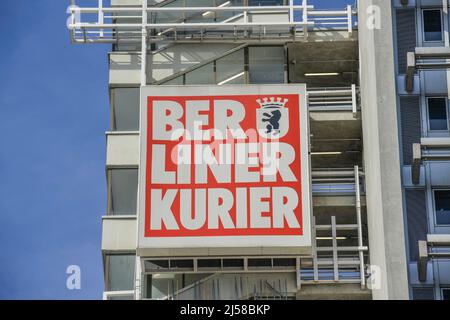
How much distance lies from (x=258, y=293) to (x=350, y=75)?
47.6ft

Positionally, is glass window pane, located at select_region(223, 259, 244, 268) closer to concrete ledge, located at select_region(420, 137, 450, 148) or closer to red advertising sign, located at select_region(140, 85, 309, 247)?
red advertising sign, located at select_region(140, 85, 309, 247)

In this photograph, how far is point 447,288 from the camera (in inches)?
2248

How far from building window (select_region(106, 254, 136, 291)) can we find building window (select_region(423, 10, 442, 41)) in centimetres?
1715

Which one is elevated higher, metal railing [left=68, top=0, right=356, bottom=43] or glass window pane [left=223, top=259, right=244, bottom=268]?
metal railing [left=68, top=0, right=356, bottom=43]

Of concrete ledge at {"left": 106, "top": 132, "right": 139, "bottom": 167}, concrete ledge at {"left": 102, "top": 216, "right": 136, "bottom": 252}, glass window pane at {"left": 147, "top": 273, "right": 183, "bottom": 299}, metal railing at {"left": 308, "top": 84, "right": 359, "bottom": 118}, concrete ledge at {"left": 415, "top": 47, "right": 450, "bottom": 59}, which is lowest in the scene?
glass window pane at {"left": 147, "top": 273, "right": 183, "bottom": 299}

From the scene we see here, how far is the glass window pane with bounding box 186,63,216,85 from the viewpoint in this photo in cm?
6669

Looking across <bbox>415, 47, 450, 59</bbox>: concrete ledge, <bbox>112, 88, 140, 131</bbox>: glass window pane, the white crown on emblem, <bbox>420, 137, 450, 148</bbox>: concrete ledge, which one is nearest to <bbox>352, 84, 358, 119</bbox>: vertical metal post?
the white crown on emblem

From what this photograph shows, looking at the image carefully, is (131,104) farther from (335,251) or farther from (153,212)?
(335,251)

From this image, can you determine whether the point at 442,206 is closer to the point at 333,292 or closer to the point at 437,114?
the point at 437,114

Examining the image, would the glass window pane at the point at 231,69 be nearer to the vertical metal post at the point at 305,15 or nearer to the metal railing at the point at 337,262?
the vertical metal post at the point at 305,15

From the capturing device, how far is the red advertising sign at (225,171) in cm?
6084

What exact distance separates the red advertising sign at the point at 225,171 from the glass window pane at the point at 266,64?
3.20 m

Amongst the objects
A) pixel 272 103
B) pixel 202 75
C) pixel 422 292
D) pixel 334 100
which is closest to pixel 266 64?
pixel 202 75
